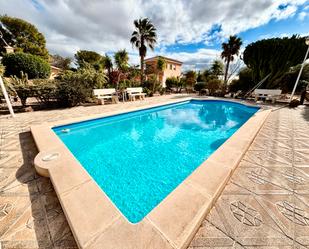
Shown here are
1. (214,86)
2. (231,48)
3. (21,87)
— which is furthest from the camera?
(231,48)

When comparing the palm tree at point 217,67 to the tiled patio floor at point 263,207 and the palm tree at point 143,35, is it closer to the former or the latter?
the palm tree at point 143,35

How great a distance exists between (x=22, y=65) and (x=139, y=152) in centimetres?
1733

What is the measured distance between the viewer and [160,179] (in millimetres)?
2932

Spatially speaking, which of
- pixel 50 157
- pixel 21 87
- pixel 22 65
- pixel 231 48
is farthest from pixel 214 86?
pixel 22 65

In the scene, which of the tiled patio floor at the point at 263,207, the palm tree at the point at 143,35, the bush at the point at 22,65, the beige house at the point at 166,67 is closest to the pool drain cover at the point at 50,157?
the tiled patio floor at the point at 263,207

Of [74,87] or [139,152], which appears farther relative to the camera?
[74,87]

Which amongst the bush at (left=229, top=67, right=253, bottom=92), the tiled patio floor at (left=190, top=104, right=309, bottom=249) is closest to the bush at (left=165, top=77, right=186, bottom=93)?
the bush at (left=229, top=67, right=253, bottom=92)

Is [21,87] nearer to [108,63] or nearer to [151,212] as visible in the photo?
[151,212]

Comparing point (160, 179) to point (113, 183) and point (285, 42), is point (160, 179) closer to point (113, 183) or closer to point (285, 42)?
point (113, 183)

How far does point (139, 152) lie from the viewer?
4047 mm

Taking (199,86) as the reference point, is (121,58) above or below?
above

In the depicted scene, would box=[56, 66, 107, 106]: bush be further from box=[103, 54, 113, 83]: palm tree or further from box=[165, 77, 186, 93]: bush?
box=[165, 77, 186, 93]: bush

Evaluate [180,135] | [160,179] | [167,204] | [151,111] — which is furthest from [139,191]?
[151,111]

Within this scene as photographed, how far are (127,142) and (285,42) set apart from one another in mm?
15349
